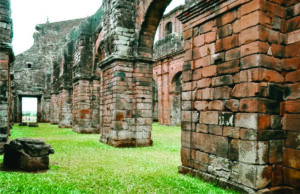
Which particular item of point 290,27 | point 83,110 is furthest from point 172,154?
point 83,110

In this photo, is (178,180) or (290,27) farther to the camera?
(178,180)

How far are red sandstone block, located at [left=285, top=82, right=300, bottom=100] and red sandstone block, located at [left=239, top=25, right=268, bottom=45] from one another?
81cm

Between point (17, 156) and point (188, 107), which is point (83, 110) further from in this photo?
point (188, 107)

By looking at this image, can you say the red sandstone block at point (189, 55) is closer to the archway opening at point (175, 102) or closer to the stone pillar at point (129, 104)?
the stone pillar at point (129, 104)

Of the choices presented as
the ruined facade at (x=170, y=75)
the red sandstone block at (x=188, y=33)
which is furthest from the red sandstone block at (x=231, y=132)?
the ruined facade at (x=170, y=75)

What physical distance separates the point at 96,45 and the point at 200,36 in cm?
1057

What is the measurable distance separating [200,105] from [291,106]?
1.51 m

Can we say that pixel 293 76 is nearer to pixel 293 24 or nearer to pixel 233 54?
pixel 293 24

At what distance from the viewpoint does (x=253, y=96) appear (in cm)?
346

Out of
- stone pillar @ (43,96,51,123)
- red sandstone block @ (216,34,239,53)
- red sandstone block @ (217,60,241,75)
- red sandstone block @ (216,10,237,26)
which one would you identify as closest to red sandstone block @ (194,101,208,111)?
red sandstone block @ (217,60,241,75)

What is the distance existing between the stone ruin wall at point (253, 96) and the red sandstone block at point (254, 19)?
2 cm

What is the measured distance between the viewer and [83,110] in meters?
14.6

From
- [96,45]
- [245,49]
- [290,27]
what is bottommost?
[245,49]

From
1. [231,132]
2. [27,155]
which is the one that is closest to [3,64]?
[27,155]
